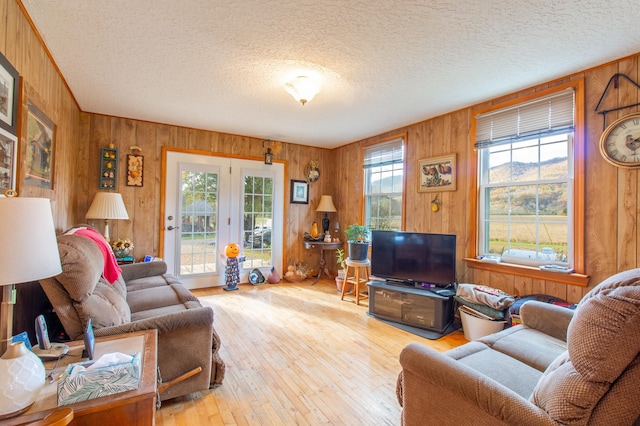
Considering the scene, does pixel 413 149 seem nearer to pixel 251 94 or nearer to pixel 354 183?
pixel 354 183

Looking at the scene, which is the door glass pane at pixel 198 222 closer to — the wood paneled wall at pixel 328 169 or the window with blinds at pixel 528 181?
the wood paneled wall at pixel 328 169

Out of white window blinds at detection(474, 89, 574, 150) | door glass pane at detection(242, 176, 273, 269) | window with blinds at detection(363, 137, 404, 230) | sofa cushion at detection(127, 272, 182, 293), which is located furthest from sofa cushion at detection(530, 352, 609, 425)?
door glass pane at detection(242, 176, 273, 269)

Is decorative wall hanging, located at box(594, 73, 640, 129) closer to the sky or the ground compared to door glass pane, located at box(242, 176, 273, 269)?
closer to the sky

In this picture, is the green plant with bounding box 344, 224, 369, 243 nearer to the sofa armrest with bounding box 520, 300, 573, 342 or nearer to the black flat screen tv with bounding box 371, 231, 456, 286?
the black flat screen tv with bounding box 371, 231, 456, 286

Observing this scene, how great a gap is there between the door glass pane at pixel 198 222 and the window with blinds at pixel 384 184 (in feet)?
7.69

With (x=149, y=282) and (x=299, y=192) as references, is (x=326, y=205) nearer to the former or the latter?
(x=299, y=192)

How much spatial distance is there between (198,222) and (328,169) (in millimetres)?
2434

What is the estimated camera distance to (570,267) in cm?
250

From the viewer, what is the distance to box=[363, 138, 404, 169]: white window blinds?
412 centimetres

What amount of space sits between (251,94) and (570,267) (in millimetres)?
3305

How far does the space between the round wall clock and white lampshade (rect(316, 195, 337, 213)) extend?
3.48 metres

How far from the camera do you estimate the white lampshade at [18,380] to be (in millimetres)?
889

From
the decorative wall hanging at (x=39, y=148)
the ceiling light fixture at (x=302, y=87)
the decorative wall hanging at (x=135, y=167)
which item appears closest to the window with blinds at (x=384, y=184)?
the ceiling light fixture at (x=302, y=87)

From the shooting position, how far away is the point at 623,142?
2201 millimetres
